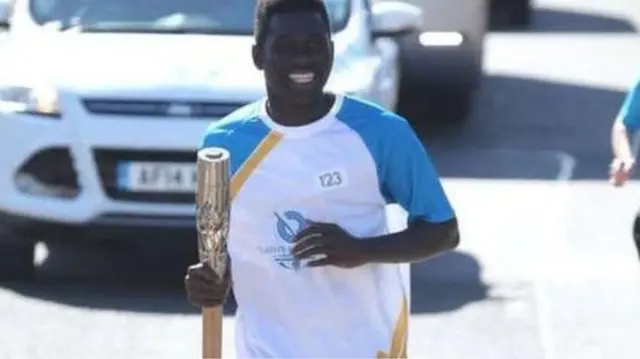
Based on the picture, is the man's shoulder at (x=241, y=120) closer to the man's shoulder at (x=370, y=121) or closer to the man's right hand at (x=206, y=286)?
the man's shoulder at (x=370, y=121)

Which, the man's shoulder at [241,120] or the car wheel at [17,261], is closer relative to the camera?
the man's shoulder at [241,120]

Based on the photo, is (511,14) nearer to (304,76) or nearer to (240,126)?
(240,126)

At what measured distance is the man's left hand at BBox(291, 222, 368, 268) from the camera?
4.41 m

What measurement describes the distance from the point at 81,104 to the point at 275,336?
499 centimetres

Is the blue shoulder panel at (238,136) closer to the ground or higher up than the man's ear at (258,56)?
closer to the ground

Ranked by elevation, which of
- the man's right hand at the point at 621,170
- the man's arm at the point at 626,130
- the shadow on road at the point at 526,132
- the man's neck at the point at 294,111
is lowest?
the shadow on road at the point at 526,132

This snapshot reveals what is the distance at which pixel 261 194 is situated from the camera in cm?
452

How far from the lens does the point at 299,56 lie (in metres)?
4.38

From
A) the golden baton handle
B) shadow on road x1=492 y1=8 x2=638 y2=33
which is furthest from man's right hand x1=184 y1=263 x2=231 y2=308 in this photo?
shadow on road x1=492 y1=8 x2=638 y2=33

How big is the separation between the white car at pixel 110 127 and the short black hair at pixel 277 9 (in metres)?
4.81

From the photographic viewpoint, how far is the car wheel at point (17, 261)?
9727 mm

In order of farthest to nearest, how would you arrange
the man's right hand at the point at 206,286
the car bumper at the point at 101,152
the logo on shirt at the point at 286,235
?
1. the car bumper at the point at 101,152
2. the logo on shirt at the point at 286,235
3. the man's right hand at the point at 206,286

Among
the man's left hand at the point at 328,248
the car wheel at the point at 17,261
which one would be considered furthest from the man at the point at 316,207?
the car wheel at the point at 17,261

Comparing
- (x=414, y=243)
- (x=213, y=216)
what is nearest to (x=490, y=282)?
(x=414, y=243)
